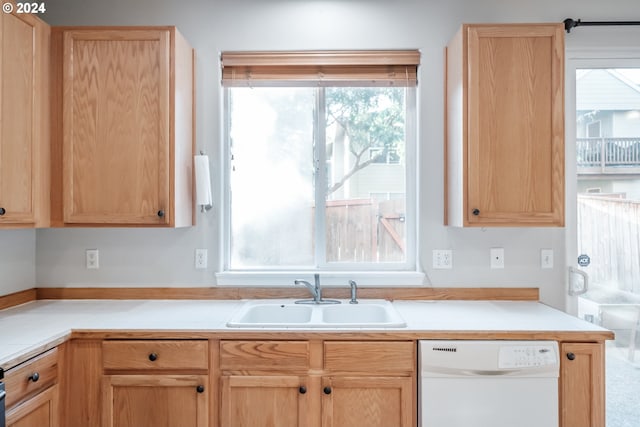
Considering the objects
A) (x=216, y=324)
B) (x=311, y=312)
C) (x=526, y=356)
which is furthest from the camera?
(x=311, y=312)

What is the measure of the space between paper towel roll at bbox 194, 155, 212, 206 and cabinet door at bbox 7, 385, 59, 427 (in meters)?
1.04

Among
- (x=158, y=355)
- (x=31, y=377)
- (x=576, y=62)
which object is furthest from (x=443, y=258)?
(x=31, y=377)

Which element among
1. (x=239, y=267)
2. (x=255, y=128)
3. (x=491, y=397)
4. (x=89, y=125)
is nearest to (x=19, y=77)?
(x=89, y=125)

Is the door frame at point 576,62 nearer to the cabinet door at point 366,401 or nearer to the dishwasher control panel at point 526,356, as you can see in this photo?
the dishwasher control panel at point 526,356

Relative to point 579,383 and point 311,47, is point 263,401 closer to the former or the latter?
point 579,383

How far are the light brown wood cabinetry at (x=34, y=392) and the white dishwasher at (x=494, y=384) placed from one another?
1516 mm

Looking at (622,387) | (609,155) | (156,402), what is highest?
(609,155)

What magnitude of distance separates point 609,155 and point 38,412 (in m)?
3.01

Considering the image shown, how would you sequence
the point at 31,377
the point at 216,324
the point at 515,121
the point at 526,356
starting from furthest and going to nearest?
the point at 515,121
the point at 216,324
the point at 526,356
the point at 31,377

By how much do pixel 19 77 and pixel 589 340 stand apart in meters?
2.73

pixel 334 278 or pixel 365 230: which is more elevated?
pixel 365 230

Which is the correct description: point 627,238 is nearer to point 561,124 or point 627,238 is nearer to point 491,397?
point 561,124

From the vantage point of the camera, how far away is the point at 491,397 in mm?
1732

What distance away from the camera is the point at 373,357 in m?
1.77
